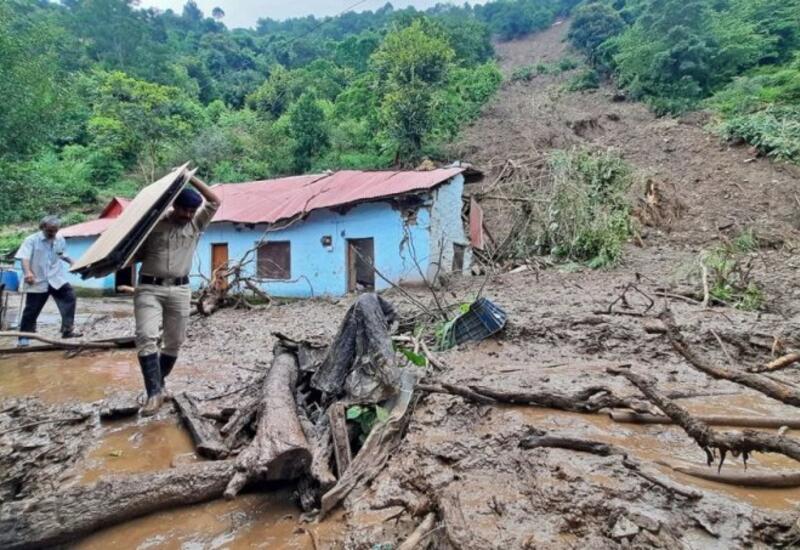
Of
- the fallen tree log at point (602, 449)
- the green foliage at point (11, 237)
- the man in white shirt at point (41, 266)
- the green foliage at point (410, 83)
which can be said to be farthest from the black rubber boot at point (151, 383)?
the green foliage at point (11, 237)

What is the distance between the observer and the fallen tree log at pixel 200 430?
306cm

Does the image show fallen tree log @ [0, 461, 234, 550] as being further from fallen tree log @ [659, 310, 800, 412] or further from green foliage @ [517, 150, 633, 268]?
green foliage @ [517, 150, 633, 268]

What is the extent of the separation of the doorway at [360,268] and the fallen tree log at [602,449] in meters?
9.60

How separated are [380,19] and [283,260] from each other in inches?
2444

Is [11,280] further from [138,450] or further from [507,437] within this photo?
[507,437]

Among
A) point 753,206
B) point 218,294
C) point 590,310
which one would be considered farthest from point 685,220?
point 218,294

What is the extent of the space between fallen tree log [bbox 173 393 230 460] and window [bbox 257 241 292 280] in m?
9.83

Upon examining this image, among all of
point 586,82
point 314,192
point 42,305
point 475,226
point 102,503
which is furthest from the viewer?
point 586,82

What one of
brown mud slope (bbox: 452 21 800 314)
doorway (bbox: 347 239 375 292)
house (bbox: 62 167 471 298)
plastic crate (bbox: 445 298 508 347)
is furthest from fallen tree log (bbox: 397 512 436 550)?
doorway (bbox: 347 239 375 292)

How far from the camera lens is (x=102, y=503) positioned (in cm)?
244

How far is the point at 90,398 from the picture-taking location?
14.1 feet

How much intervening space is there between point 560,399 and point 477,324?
233cm

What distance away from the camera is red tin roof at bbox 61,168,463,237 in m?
11.9

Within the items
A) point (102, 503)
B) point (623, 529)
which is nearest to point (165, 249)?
point (102, 503)
